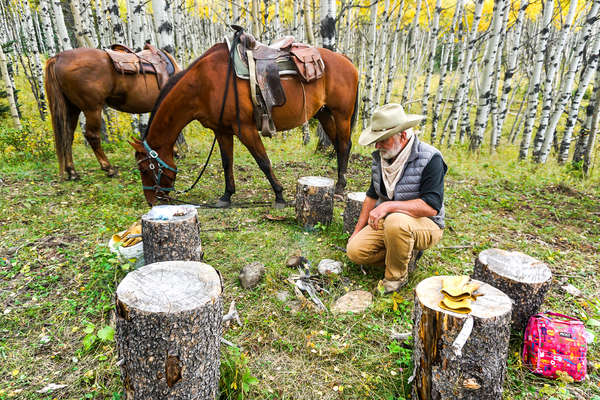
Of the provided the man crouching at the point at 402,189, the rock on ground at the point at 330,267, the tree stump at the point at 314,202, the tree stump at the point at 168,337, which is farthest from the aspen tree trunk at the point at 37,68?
the man crouching at the point at 402,189

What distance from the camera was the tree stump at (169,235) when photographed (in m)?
2.70

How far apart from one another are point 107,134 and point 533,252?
30.8 feet

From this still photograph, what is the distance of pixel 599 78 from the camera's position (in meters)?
6.49

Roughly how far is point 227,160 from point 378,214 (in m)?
2.71

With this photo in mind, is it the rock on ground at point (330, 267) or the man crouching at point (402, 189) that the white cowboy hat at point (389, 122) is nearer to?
the man crouching at point (402, 189)

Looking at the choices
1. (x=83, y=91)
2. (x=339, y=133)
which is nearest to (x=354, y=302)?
(x=339, y=133)

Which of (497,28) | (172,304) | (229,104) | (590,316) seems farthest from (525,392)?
(497,28)

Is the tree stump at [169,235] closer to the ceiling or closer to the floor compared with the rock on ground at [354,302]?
closer to the ceiling

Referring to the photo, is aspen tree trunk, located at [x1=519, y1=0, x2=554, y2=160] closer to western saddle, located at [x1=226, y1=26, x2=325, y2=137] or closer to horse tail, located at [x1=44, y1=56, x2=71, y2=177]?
western saddle, located at [x1=226, y1=26, x2=325, y2=137]

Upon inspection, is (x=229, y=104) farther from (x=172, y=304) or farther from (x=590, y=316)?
(x=590, y=316)

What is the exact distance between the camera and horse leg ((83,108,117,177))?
212 inches

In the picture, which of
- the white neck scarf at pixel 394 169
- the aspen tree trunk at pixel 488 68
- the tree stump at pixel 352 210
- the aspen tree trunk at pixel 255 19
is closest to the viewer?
the white neck scarf at pixel 394 169

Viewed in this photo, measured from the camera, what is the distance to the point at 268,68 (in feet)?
13.9

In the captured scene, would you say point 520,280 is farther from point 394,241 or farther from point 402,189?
point 402,189
